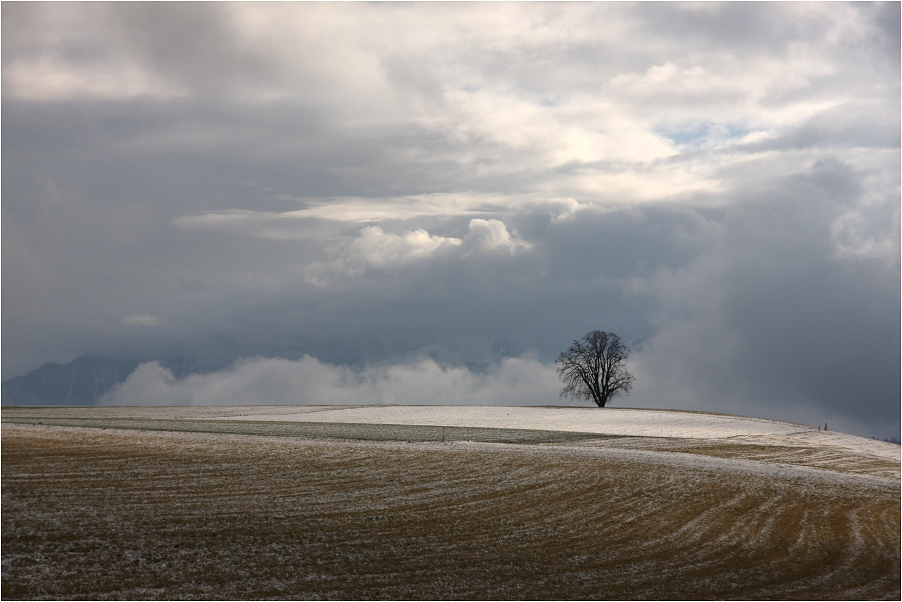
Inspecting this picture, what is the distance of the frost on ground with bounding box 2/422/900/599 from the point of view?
1927 cm

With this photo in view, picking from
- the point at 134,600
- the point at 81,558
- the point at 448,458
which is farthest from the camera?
the point at 448,458

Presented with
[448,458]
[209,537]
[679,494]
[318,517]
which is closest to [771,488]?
[679,494]

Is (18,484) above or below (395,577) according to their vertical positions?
above

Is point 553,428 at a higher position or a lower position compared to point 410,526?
higher

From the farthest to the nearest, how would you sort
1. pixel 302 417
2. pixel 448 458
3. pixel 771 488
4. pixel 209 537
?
pixel 302 417
pixel 448 458
pixel 771 488
pixel 209 537

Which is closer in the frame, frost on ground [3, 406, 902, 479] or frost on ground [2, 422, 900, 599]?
frost on ground [2, 422, 900, 599]

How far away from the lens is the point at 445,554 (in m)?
22.3

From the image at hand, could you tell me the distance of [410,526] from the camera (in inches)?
979

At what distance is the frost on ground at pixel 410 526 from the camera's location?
19.3 m

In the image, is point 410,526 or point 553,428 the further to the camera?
point 553,428

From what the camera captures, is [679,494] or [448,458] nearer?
[679,494]

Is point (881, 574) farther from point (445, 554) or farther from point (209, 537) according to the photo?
point (209, 537)

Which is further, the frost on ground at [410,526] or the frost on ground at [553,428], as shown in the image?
the frost on ground at [553,428]

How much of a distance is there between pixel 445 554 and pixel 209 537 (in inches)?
276
